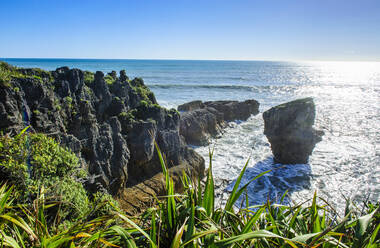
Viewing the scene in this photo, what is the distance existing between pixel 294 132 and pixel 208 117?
8501 mm

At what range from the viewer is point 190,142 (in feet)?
62.5

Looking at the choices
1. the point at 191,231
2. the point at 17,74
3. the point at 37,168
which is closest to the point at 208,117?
the point at 17,74

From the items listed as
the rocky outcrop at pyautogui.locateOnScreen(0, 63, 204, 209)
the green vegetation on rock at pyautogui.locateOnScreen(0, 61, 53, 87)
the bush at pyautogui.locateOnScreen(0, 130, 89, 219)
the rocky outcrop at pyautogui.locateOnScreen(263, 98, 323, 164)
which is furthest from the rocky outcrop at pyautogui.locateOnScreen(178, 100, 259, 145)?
the bush at pyautogui.locateOnScreen(0, 130, 89, 219)

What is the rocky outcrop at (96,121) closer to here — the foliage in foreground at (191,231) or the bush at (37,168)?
the bush at (37,168)

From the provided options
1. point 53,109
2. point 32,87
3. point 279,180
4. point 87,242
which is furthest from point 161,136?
point 87,242

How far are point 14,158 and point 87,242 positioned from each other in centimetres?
395

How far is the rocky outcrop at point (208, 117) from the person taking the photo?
19.3m

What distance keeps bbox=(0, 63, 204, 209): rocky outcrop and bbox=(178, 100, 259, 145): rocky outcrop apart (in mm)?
4232

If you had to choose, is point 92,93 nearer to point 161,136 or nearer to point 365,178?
point 161,136

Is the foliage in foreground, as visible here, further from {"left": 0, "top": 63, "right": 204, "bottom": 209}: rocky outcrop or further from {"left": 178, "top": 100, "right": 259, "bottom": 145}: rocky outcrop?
{"left": 178, "top": 100, "right": 259, "bottom": 145}: rocky outcrop

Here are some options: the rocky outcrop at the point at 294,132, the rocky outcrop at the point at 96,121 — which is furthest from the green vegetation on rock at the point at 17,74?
the rocky outcrop at the point at 294,132

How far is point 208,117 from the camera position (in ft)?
71.5

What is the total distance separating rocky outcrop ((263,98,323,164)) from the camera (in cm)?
1513

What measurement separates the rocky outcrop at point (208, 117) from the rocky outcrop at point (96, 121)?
167 inches
